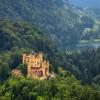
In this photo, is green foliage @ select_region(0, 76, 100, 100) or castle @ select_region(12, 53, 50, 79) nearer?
green foliage @ select_region(0, 76, 100, 100)

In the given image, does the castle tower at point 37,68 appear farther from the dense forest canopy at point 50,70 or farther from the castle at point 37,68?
the dense forest canopy at point 50,70

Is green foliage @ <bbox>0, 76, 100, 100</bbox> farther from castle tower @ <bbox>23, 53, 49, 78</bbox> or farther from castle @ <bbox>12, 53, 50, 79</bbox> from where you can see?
castle tower @ <bbox>23, 53, 49, 78</bbox>

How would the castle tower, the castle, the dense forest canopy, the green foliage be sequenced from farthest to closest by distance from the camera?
the castle tower < the castle < the dense forest canopy < the green foliage

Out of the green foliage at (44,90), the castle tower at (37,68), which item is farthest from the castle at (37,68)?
the green foliage at (44,90)

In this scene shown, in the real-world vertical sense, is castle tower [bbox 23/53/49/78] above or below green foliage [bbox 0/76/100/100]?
above

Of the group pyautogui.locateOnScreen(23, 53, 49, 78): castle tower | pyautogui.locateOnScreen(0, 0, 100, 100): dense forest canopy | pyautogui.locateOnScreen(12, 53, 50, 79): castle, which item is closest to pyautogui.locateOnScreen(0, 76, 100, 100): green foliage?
pyautogui.locateOnScreen(0, 0, 100, 100): dense forest canopy

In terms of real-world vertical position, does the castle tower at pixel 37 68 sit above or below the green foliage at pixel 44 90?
above

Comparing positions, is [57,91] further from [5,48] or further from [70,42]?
[70,42]

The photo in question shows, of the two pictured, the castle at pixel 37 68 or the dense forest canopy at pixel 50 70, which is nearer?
the dense forest canopy at pixel 50 70

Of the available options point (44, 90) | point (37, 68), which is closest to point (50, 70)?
point (37, 68)

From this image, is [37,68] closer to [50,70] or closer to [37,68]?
[37,68]

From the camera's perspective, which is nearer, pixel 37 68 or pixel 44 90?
pixel 44 90
